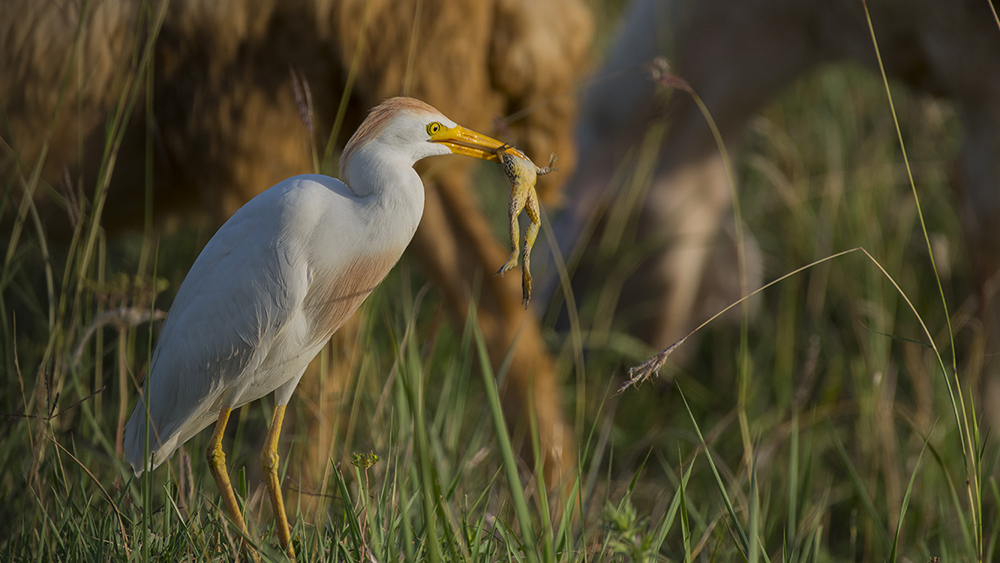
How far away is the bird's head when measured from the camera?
0.65 metres

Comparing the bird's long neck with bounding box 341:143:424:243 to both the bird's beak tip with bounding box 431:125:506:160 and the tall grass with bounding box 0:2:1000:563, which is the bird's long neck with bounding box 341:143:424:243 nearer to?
the bird's beak tip with bounding box 431:125:506:160

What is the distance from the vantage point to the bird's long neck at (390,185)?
2.10 ft

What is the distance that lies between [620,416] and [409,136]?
2130 mm

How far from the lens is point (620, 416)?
2.67 meters

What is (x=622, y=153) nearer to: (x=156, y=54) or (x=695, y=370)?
(x=695, y=370)

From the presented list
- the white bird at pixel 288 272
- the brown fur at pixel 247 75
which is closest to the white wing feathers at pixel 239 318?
the white bird at pixel 288 272

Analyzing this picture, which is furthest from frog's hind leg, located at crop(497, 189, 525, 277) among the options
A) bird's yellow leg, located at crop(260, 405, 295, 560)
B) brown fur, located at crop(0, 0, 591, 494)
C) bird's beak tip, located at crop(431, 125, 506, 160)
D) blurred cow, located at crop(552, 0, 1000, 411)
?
blurred cow, located at crop(552, 0, 1000, 411)

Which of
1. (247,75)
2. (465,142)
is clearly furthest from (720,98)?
(465,142)

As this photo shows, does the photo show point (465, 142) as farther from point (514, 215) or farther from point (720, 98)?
point (720, 98)

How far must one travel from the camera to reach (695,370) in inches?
122

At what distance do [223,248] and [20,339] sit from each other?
1550mm

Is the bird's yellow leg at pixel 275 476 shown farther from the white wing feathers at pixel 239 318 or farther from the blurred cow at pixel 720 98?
the blurred cow at pixel 720 98

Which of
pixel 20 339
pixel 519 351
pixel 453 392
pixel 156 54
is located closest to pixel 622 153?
pixel 519 351

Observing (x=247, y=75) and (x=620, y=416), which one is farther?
(x=620, y=416)
